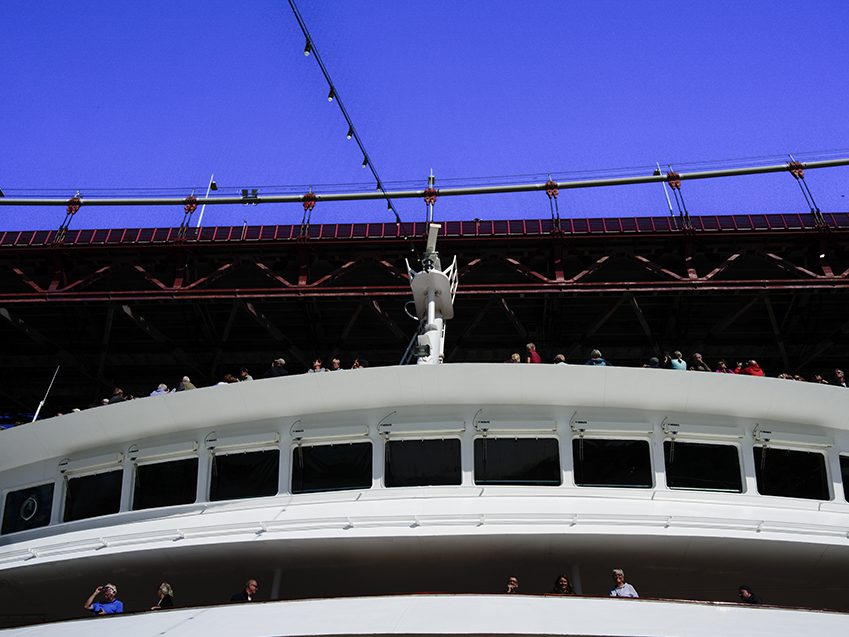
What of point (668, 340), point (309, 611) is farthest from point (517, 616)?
point (668, 340)

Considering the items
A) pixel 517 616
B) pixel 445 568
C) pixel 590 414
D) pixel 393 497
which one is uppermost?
pixel 590 414

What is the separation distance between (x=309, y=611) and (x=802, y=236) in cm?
2476

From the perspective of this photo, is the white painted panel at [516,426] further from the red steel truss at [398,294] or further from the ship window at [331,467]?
the red steel truss at [398,294]

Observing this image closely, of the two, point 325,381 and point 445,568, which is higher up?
point 325,381

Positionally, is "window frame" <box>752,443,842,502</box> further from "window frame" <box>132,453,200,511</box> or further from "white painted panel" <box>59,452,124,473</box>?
"white painted panel" <box>59,452,124,473</box>

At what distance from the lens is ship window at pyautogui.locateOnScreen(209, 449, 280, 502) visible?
14398mm

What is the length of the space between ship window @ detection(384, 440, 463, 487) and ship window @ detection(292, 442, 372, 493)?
41 cm

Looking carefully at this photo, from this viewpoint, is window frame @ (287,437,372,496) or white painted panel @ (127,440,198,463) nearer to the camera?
window frame @ (287,437,372,496)

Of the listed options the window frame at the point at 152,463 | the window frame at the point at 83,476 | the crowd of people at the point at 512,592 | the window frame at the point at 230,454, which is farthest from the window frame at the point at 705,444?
the window frame at the point at 83,476

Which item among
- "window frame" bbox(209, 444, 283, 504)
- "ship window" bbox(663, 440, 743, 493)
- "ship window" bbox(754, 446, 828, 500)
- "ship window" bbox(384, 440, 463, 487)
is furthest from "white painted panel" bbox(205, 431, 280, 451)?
"ship window" bbox(754, 446, 828, 500)

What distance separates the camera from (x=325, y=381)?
14.2 m

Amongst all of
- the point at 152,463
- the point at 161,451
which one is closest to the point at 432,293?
the point at 161,451

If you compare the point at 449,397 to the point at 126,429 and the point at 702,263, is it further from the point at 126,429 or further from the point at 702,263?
the point at 702,263

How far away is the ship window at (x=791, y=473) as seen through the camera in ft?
45.1
